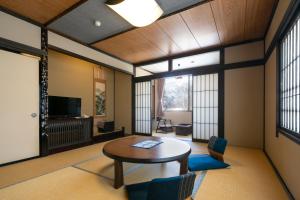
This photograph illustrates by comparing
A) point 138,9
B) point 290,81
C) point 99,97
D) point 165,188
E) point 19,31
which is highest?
point 138,9

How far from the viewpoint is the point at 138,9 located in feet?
7.92

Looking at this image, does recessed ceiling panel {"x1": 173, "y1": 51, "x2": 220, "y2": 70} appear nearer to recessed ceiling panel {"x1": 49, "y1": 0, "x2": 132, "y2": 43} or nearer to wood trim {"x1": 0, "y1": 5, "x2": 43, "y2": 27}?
recessed ceiling panel {"x1": 49, "y1": 0, "x2": 132, "y2": 43}

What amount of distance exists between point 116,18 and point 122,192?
9.60 ft

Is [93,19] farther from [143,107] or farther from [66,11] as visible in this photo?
[143,107]

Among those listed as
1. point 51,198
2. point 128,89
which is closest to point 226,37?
point 128,89

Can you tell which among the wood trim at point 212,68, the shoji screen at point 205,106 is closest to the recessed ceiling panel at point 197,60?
the wood trim at point 212,68

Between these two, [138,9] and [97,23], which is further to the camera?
[97,23]

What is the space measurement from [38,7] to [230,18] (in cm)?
343

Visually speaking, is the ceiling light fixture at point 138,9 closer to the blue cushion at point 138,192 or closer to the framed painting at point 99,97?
the blue cushion at point 138,192

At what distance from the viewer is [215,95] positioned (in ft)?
14.9

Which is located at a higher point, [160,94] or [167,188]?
[160,94]

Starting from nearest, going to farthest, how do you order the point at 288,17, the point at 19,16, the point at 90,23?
1. the point at 288,17
2. the point at 19,16
3. the point at 90,23

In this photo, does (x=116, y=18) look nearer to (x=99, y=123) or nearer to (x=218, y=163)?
(x=218, y=163)

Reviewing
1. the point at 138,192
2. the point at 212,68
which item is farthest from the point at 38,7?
the point at 212,68
